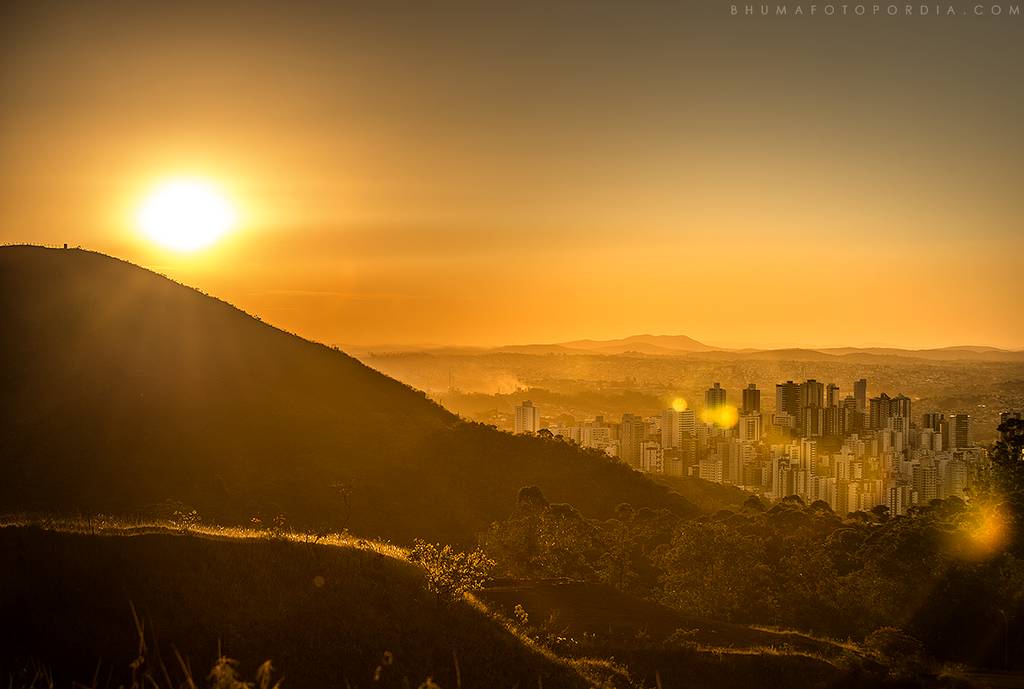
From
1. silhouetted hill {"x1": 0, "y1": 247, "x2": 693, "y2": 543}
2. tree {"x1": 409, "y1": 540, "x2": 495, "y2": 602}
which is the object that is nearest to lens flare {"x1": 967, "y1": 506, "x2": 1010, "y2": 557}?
silhouetted hill {"x1": 0, "y1": 247, "x2": 693, "y2": 543}

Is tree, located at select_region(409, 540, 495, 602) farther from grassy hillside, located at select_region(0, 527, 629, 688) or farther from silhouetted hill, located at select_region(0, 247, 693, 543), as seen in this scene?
silhouetted hill, located at select_region(0, 247, 693, 543)

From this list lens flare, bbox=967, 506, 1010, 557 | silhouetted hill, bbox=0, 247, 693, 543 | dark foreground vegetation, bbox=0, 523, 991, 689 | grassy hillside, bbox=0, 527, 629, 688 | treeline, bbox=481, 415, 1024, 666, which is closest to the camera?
dark foreground vegetation, bbox=0, 523, 991, 689

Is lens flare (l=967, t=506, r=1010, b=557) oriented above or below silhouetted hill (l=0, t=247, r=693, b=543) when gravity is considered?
below

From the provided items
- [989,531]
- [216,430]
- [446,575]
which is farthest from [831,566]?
[216,430]

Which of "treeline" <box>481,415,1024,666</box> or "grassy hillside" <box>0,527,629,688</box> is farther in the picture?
"treeline" <box>481,415,1024,666</box>

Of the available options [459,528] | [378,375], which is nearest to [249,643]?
[459,528]

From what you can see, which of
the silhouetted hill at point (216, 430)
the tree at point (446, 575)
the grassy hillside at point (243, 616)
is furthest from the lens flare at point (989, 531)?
the tree at point (446, 575)

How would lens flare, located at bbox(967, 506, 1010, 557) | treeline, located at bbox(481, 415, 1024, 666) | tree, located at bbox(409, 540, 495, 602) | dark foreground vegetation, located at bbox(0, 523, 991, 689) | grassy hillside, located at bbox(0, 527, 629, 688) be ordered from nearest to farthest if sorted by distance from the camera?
dark foreground vegetation, located at bbox(0, 523, 991, 689)
grassy hillside, located at bbox(0, 527, 629, 688)
tree, located at bbox(409, 540, 495, 602)
treeline, located at bbox(481, 415, 1024, 666)
lens flare, located at bbox(967, 506, 1010, 557)

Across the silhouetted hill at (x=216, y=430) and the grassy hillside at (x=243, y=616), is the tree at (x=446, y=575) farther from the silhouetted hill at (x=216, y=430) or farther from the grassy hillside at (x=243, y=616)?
the silhouetted hill at (x=216, y=430)
